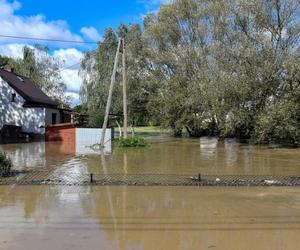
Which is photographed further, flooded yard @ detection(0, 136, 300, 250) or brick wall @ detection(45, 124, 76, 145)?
brick wall @ detection(45, 124, 76, 145)

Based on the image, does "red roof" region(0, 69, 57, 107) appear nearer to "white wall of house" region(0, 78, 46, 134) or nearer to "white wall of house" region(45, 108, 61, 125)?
"white wall of house" region(0, 78, 46, 134)

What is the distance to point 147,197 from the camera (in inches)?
421

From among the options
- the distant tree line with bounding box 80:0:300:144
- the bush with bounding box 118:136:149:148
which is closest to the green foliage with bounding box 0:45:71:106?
the distant tree line with bounding box 80:0:300:144

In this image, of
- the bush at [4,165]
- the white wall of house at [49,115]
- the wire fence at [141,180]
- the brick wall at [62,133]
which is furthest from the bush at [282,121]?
the bush at [4,165]

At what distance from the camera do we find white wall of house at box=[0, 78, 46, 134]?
1561 inches

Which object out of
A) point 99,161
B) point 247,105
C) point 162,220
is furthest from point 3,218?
point 247,105

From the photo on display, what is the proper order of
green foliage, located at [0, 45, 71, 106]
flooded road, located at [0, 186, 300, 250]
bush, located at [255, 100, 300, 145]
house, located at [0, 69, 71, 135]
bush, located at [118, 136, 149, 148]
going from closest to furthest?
flooded road, located at [0, 186, 300, 250], bush, located at [118, 136, 149, 148], bush, located at [255, 100, 300, 145], house, located at [0, 69, 71, 135], green foliage, located at [0, 45, 71, 106]

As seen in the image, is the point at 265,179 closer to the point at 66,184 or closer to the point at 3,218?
the point at 66,184

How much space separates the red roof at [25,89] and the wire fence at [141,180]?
27.5 metres

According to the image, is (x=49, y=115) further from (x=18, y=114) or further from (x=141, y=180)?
(x=141, y=180)

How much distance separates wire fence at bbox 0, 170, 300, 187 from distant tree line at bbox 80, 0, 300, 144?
16.8 meters

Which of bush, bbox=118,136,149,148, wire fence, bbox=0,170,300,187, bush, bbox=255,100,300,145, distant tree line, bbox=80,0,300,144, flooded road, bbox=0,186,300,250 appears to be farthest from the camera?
distant tree line, bbox=80,0,300,144

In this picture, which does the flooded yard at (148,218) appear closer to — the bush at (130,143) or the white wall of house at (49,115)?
the bush at (130,143)

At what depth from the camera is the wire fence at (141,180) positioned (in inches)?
484
